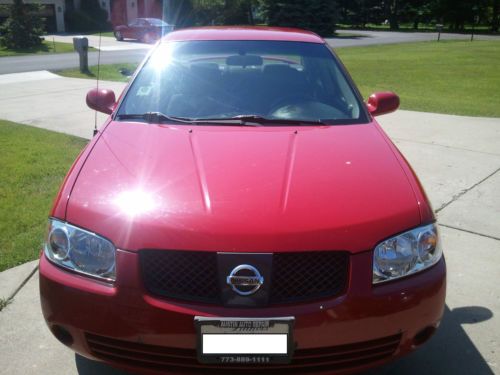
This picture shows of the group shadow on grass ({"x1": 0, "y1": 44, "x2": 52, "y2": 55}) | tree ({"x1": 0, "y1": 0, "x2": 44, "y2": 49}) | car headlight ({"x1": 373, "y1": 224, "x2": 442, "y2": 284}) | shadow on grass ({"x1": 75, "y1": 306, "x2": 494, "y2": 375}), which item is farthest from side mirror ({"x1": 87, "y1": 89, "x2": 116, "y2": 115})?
tree ({"x1": 0, "y1": 0, "x2": 44, "y2": 49})

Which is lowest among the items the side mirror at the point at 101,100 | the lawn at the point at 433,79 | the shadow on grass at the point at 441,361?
the shadow on grass at the point at 441,361

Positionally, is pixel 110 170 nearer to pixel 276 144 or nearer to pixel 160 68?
pixel 276 144

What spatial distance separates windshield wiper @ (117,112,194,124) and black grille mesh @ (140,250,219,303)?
1.24 m

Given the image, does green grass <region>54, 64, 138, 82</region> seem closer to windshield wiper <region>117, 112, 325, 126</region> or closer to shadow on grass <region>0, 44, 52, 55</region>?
shadow on grass <region>0, 44, 52, 55</region>

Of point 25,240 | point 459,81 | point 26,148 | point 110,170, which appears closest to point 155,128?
point 110,170

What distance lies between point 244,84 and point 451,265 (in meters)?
1.90

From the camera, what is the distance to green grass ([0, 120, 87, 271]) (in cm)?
383

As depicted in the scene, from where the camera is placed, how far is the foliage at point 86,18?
4356 centimetres

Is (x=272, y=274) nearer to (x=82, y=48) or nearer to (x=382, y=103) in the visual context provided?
(x=382, y=103)

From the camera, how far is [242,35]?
3.91 m

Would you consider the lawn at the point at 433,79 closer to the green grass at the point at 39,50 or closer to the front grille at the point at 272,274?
the front grille at the point at 272,274

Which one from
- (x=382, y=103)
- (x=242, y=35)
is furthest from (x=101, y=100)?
(x=382, y=103)

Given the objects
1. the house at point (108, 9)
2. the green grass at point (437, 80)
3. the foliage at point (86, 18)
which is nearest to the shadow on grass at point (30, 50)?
the house at point (108, 9)

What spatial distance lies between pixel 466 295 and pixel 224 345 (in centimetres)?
193
